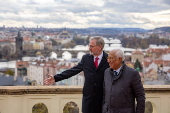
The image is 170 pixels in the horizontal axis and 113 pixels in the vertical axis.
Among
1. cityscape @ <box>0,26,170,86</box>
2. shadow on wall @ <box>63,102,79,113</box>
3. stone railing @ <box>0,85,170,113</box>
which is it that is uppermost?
stone railing @ <box>0,85,170,113</box>

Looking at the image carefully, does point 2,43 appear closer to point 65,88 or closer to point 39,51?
point 39,51

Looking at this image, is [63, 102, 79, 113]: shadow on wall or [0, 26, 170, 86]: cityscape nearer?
[63, 102, 79, 113]: shadow on wall

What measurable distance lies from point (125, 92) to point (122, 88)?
28mm

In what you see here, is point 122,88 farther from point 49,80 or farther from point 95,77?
point 49,80

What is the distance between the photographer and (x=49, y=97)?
2232 millimetres

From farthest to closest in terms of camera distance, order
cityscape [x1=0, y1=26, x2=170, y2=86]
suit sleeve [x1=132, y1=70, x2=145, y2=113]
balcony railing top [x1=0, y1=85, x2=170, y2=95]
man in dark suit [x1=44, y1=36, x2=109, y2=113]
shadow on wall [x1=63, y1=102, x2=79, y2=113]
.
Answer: cityscape [x1=0, y1=26, x2=170, y2=86], shadow on wall [x1=63, y1=102, x2=79, y2=113], balcony railing top [x1=0, y1=85, x2=170, y2=95], man in dark suit [x1=44, y1=36, x2=109, y2=113], suit sleeve [x1=132, y1=70, x2=145, y2=113]

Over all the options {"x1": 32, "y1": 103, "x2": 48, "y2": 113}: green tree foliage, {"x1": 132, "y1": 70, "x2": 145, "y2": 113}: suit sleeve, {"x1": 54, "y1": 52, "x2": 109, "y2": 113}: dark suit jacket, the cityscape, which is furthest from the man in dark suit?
the cityscape

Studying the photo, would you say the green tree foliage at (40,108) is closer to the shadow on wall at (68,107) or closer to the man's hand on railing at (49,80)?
the shadow on wall at (68,107)

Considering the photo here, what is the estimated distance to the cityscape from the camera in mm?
36625

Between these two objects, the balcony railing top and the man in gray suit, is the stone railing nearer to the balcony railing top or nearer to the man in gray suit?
the balcony railing top

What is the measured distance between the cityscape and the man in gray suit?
752 inches

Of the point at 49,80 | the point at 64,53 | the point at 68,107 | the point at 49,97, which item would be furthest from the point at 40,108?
the point at 64,53

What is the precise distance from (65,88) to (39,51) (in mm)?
65800

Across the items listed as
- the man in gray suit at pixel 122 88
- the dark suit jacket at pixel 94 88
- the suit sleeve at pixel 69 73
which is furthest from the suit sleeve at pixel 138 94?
the suit sleeve at pixel 69 73
